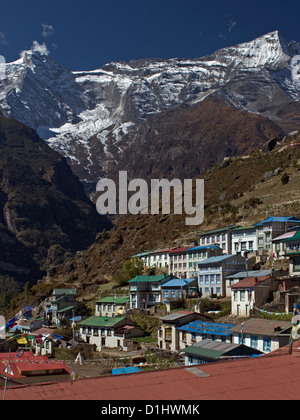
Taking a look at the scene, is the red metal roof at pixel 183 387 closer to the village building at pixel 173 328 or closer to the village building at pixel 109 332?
the village building at pixel 173 328

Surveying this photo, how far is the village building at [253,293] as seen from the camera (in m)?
46.3

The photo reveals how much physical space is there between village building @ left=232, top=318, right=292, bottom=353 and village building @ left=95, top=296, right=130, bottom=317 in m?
32.0

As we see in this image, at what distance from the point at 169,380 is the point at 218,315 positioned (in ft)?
122

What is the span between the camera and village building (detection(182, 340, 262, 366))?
2947 centimetres

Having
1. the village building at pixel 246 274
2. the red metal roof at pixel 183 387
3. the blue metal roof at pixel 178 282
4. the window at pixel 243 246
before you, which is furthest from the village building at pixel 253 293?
the red metal roof at pixel 183 387

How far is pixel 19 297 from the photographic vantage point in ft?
390

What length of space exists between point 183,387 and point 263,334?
23498 mm

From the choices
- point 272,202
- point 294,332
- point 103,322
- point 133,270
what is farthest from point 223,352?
point 272,202

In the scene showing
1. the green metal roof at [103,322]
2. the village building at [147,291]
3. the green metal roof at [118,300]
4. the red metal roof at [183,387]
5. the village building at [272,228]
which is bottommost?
the green metal roof at [103,322]

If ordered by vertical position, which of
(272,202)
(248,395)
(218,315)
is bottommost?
(218,315)

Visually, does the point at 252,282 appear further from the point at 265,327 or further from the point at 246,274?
the point at 265,327

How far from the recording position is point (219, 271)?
5822 centimetres

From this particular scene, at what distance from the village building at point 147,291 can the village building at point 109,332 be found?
7254 millimetres

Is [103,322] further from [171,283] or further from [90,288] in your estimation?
[90,288]
